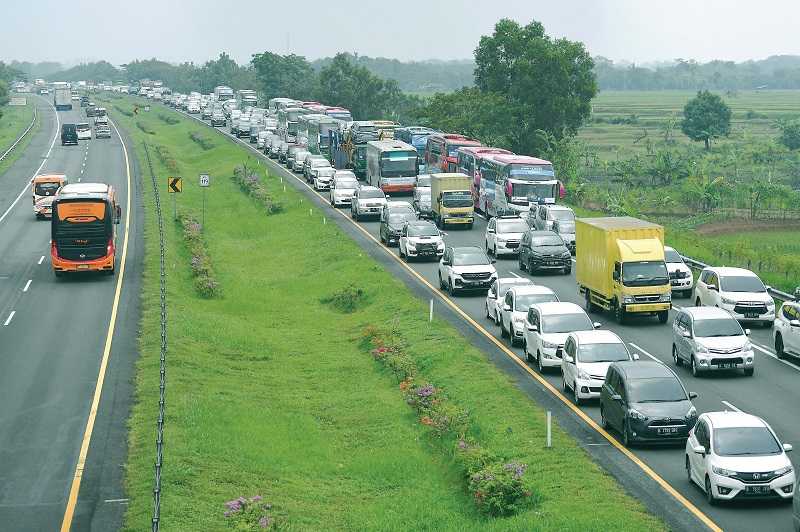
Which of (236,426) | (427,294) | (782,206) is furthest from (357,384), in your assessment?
(782,206)

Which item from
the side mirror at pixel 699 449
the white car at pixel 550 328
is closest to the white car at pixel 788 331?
the white car at pixel 550 328

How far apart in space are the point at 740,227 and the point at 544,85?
33781 mm

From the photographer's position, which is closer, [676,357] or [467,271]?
[676,357]

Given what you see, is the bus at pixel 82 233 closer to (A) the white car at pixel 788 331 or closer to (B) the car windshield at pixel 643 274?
(B) the car windshield at pixel 643 274

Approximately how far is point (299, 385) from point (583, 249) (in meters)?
13.6

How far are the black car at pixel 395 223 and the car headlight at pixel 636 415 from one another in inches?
1491

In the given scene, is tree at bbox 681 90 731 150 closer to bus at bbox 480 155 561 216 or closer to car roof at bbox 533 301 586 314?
bus at bbox 480 155 561 216

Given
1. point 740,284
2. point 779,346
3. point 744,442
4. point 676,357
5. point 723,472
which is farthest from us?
point 740,284

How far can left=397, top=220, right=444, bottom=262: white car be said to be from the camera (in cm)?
6050

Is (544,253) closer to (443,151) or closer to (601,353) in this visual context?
(601,353)

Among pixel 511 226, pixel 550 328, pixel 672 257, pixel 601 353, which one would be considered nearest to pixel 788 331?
pixel 550 328

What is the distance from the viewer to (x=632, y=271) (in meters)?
43.6

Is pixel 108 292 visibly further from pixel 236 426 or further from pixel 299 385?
pixel 236 426

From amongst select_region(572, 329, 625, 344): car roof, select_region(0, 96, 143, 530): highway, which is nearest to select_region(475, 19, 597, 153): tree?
select_region(0, 96, 143, 530): highway
